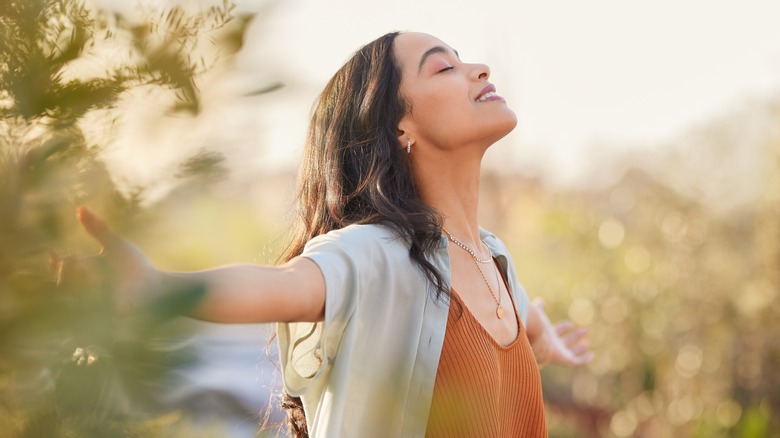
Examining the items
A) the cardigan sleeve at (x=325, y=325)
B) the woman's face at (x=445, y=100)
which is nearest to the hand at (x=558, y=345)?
the woman's face at (x=445, y=100)

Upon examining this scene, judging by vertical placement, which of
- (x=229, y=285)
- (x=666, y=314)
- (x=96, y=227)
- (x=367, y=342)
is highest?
(x=96, y=227)

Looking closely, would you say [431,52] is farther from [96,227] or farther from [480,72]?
[96,227]

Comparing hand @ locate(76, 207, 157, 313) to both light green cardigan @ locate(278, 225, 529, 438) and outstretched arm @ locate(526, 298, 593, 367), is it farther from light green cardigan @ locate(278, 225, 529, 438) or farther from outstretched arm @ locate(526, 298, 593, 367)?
outstretched arm @ locate(526, 298, 593, 367)

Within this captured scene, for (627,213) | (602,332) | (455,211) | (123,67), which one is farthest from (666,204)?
(123,67)

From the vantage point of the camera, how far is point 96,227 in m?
0.53

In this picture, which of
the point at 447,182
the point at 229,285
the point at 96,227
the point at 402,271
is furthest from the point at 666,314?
the point at 96,227

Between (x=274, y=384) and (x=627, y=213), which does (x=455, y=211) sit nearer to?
(x=274, y=384)

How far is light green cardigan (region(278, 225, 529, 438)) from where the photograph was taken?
1423 millimetres

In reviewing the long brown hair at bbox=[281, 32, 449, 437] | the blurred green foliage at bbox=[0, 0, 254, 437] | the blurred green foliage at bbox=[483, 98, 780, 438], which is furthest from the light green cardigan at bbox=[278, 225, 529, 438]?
the blurred green foliage at bbox=[483, 98, 780, 438]

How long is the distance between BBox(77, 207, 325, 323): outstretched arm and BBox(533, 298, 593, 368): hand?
121 cm

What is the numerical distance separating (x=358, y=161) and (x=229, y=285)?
43.4 inches

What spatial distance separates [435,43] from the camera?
1.95 meters

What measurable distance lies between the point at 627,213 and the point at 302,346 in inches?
270

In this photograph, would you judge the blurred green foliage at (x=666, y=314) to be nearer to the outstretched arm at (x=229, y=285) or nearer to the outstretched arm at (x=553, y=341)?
the outstretched arm at (x=553, y=341)
